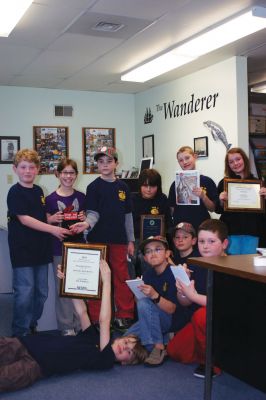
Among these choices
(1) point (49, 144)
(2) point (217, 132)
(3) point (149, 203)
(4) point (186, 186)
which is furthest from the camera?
(1) point (49, 144)

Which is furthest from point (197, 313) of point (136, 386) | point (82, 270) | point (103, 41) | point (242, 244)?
point (103, 41)

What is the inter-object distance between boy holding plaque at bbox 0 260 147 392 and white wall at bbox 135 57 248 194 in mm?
2964

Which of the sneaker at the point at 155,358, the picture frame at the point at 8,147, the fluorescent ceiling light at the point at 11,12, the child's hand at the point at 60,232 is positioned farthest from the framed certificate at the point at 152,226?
the picture frame at the point at 8,147

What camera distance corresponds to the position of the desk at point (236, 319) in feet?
7.41

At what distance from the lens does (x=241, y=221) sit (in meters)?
4.05

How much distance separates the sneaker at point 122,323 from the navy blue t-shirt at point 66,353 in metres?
0.86

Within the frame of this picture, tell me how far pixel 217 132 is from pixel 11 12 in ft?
9.60

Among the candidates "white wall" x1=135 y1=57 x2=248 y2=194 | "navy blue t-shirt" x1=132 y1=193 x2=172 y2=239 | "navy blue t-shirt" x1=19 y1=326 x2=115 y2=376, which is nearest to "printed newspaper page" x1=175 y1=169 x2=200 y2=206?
"navy blue t-shirt" x1=132 y1=193 x2=172 y2=239

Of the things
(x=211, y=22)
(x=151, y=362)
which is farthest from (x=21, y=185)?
(x=211, y=22)

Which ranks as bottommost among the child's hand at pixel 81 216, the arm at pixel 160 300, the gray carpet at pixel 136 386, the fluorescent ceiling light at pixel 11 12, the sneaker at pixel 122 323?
the gray carpet at pixel 136 386

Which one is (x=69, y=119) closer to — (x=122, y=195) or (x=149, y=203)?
(x=149, y=203)

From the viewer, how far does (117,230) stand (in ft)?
13.2

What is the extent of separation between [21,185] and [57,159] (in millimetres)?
3508

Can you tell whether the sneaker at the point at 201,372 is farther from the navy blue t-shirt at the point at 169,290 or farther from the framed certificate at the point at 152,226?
the framed certificate at the point at 152,226
